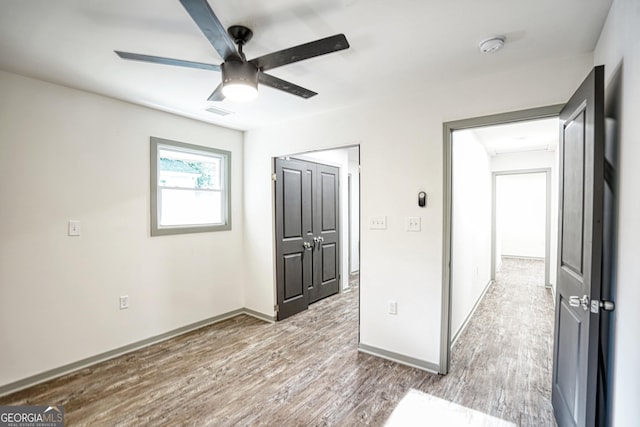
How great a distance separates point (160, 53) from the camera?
6.76ft

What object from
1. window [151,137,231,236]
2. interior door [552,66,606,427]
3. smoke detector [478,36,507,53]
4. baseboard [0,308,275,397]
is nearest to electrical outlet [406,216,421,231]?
interior door [552,66,606,427]

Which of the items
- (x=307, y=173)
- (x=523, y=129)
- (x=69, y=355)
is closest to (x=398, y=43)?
(x=307, y=173)

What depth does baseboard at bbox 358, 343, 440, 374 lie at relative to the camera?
2.67 metres

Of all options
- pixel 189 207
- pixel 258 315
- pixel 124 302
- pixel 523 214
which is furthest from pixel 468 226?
pixel 523 214

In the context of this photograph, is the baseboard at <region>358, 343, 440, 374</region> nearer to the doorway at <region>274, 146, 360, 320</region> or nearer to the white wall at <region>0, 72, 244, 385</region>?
the doorway at <region>274, 146, 360, 320</region>

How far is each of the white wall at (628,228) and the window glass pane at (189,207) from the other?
3702mm

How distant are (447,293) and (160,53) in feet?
9.48

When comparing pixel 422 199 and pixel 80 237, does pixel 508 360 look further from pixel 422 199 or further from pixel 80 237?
pixel 80 237

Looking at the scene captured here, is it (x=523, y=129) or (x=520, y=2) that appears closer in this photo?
(x=520, y=2)

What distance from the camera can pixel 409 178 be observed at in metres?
2.77

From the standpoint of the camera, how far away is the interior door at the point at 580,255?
1.39m

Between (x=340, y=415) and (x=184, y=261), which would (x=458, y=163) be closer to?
(x=340, y=415)

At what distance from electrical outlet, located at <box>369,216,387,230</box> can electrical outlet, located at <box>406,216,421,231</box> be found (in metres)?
0.23

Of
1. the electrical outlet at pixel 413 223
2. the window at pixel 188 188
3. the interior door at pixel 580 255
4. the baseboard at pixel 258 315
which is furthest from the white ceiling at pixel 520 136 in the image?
the baseboard at pixel 258 315
